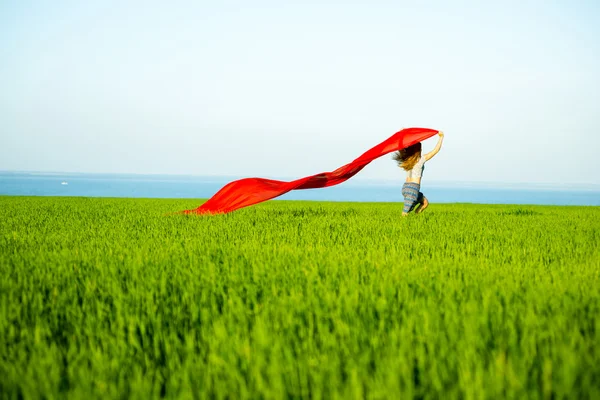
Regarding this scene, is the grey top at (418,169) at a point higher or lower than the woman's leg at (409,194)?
higher

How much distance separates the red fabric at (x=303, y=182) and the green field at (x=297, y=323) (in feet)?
14.6

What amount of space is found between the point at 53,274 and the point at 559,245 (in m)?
5.33

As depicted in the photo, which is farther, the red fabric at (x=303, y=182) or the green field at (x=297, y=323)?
the red fabric at (x=303, y=182)

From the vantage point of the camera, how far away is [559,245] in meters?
5.59

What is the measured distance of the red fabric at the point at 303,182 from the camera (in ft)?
30.6

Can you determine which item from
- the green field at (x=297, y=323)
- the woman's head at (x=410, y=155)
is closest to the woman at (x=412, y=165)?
the woman's head at (x=410, y=155)

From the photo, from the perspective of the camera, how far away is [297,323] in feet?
8.13

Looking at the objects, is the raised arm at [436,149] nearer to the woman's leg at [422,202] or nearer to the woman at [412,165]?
the woman at [412,165]

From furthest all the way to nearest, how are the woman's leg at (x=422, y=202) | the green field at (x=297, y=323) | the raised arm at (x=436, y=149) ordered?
the woman's leg at (x=422, y=202) → the raised arm at (x=436, y=149) → the green field at (x=297, y=323)

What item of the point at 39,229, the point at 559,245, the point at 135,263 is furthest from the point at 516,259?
the point at 39,229

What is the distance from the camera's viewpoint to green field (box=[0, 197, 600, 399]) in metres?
1.83

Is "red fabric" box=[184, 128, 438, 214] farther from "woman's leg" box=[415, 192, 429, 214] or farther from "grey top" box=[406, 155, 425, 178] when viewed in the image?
"woman's leg" box=[415, 192, 429, 214]

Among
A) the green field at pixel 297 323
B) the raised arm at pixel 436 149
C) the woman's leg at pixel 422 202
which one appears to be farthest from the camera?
the woman's leg at pixel 422 202

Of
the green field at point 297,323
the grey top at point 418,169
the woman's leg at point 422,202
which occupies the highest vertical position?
the grey top at point 418,169
